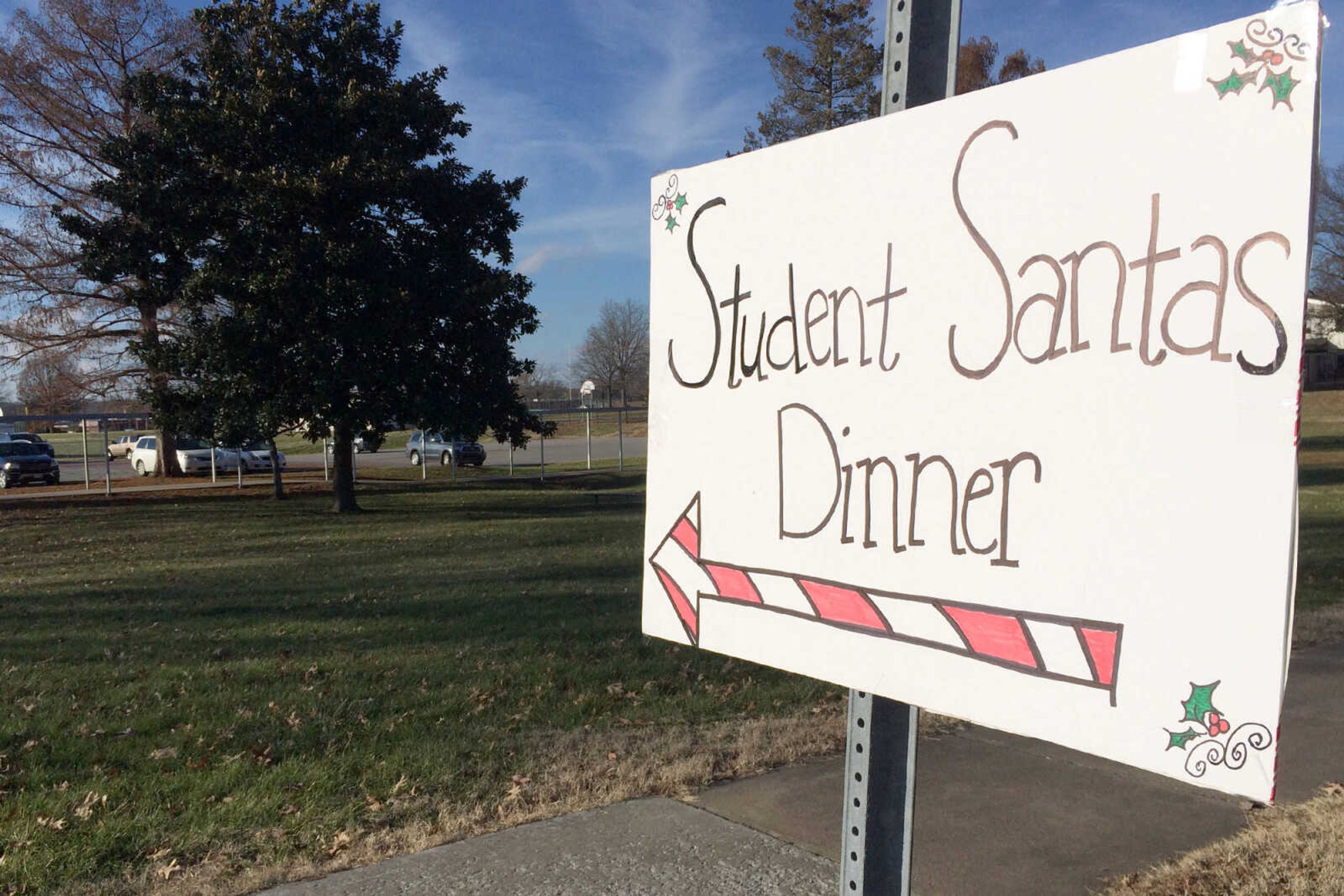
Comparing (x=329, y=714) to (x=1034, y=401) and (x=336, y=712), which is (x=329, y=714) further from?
(x=1034, y=401)

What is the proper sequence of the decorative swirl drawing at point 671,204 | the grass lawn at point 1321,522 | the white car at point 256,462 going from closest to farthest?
1. the decorative swirl drawing at point 671,204
2. the grass lawn at point 1321,522
3. the white car at point 256,462

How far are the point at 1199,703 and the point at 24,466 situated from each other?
112ft

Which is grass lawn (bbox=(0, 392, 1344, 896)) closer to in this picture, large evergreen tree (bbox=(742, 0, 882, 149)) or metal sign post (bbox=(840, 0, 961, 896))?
metal sign post (bbox=(840, 0, 961, 896))

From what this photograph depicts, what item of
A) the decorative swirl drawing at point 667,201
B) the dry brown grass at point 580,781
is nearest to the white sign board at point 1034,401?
the decorative swirl drawing at point 667,201

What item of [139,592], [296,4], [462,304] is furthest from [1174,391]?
[296,4]

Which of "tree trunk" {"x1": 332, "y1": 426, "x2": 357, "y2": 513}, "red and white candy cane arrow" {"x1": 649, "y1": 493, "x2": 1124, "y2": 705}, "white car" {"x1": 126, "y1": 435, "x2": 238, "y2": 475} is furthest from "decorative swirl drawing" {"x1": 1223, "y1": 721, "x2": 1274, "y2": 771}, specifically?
"white car" {"x1": 126, "y1": 435, "x2": 238, "y2": 475}

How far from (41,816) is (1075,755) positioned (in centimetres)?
456

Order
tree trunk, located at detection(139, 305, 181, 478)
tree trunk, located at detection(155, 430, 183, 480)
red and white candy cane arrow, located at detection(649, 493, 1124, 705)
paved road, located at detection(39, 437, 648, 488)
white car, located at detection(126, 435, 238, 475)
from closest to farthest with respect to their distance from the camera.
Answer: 1. red and white candy cane arrow, located at detection(649, 493, 1124, 705)
2. tree trunk, located at detection(139, 305, 181, 478)
3. tree trunk, located at detection(155, 430, 183, 480)
4. white car, located at detection(126, 435, 238, 475)
5. paved road, located at detection(39, 437, 648, 488)

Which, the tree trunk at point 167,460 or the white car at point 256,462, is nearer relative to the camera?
the tree trunk at point 167,460

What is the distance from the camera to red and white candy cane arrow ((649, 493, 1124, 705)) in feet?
5.71

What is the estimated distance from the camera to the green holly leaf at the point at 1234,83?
5.06 ft

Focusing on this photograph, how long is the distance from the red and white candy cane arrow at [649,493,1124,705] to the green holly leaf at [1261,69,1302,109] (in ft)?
2.78

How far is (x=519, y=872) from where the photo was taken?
360 centimetres

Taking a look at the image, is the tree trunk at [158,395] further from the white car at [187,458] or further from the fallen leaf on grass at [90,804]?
the fallen leaf on grass at [90,804]
